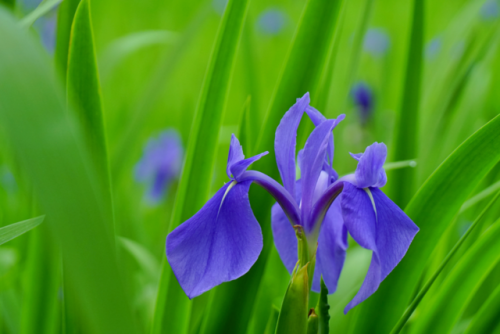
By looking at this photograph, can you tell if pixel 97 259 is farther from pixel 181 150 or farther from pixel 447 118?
pixel 181 150

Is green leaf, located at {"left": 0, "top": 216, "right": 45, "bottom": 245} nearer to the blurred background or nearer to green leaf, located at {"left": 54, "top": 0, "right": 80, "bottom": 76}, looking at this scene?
the blurred background

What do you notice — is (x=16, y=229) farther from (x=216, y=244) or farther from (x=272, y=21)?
(x=272, y=21)

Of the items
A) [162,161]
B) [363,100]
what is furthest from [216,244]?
[363,100]

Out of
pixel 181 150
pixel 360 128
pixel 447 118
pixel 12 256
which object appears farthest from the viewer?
pixel 360 128

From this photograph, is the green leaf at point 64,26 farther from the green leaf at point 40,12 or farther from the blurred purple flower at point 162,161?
the blurred purple flower at point 162,161

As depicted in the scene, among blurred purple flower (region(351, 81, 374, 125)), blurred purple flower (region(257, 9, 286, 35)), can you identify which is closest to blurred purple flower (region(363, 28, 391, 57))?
blurred purple flower (region(351, 81, 374, 125))

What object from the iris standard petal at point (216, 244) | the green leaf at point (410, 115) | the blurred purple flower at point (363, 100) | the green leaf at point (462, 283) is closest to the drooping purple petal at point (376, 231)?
the iris standard petal at point (216, 244)

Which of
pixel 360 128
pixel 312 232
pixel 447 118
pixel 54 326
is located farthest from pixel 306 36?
pixel 360 128
